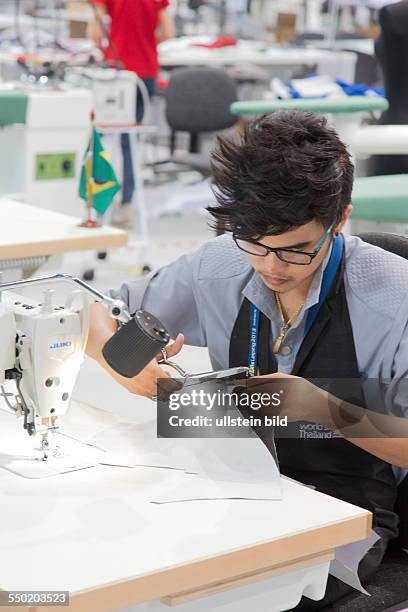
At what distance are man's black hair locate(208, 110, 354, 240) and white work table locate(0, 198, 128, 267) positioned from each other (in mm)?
1351

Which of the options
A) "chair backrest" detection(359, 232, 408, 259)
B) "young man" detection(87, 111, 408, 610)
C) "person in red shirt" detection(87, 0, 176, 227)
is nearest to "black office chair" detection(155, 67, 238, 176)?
"person in red shirt" detection(87, 0, 176, 227)

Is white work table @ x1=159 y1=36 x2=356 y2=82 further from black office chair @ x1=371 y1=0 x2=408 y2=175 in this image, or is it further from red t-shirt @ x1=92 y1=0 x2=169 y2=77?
black office chair @ x1=371 y1=0 x2=408 y2=175

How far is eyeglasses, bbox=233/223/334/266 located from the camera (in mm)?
1727

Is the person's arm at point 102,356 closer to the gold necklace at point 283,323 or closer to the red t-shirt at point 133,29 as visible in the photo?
the gold necklace at point 283,323

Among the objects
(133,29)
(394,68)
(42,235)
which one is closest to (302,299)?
(42,235)

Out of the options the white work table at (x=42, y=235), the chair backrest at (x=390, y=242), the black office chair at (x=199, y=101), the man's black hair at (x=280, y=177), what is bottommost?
the black office chair at (x=199, y=101)

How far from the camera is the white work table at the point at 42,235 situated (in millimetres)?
3023

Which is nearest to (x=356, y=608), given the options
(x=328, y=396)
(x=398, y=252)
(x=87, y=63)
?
(x=328, y=396)

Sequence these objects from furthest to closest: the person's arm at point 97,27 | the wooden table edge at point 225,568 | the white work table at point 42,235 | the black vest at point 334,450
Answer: the person's arm at point 97,27 → the white work table at point 42,235 → the black vest at point 334,450 → the wooden table edge at point 225,568

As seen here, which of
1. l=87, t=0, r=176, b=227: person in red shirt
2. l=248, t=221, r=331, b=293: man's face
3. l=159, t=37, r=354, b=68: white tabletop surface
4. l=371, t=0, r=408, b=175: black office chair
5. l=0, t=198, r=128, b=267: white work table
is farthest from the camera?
l=159, t=37, r=354, b=68: white tabletop surface

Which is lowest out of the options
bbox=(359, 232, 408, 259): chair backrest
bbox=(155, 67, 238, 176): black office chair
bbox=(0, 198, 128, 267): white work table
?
bbox=(155, 67, 238, 176): black office chair

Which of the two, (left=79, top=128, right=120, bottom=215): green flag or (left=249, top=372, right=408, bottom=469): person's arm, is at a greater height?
(left=249, top=372, right=408, bottom=469): person's arm

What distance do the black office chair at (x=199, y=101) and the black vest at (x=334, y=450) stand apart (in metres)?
5.13

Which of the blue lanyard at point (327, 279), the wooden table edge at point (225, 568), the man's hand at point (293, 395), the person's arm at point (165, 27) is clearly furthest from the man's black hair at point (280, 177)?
the person's arm at point (165, 27)
